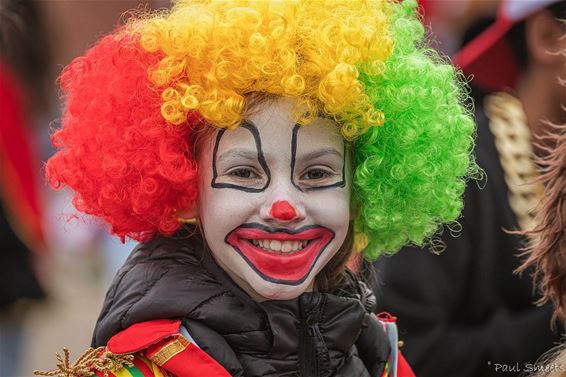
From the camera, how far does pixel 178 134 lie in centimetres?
279

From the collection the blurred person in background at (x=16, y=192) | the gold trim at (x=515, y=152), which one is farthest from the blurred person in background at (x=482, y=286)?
the blurred person in background at (x=16, y=192)

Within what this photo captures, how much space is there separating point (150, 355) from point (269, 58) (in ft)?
2.71

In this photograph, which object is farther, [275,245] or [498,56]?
[498,56]

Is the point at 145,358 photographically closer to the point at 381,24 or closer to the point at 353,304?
the point at 353,304

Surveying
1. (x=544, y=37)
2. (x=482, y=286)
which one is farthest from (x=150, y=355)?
(x=544, y=37)

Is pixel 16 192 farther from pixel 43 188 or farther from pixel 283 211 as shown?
pixel 283 211

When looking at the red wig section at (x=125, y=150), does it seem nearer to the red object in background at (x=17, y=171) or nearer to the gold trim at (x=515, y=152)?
the gold trim at (x=515, y=152)

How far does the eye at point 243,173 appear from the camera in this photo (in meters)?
2.73

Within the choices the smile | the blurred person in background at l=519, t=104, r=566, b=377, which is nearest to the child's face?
the smile

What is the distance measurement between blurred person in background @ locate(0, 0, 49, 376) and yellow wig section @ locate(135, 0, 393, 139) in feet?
8.00

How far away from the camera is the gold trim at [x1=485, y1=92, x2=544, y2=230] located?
367cm

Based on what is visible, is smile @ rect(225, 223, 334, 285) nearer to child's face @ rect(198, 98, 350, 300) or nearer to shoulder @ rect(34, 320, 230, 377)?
child's face @ rect(198, 98, 350, 300)

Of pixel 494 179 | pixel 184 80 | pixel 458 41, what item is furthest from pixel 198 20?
pixel 458 41

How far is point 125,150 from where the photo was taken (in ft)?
9.17
